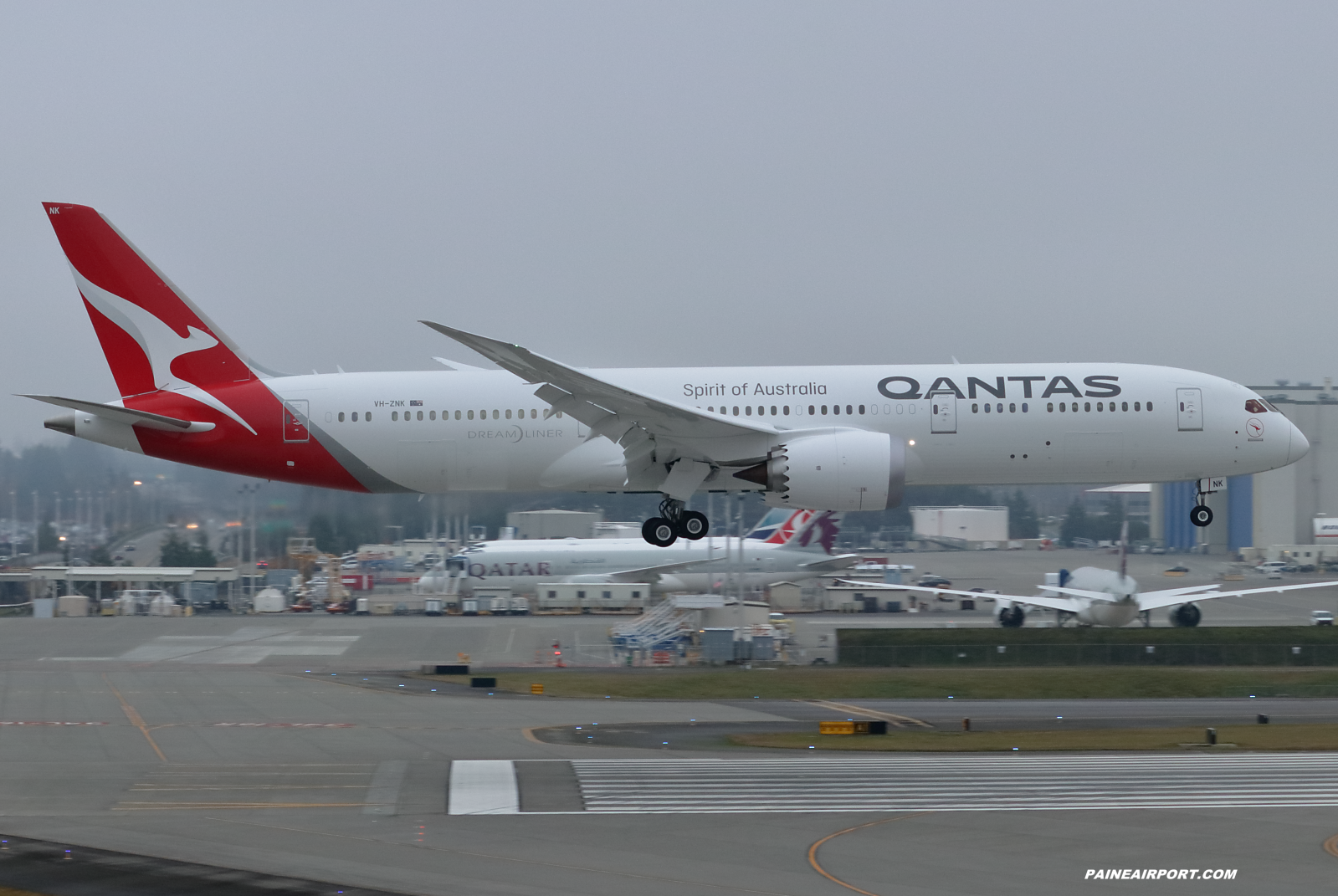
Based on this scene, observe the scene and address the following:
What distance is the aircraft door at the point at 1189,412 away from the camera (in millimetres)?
34875

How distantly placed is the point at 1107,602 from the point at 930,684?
49.1 ft

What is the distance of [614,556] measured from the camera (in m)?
73.0

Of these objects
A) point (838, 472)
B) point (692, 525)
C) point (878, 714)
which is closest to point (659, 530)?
point (692, 525)

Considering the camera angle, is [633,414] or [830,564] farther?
[830,564]

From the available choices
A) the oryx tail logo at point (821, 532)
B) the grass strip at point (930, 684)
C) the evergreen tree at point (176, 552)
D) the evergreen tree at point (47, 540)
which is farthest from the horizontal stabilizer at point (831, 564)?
the evergreen tree at point (47, 540)

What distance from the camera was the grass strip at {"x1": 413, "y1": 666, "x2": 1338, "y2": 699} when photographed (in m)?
42.3

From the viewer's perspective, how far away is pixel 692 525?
35000 millimetres

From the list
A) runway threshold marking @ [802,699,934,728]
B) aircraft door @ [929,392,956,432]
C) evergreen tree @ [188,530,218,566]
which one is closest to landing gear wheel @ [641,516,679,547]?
aircraft door @ [929,392,956,432]

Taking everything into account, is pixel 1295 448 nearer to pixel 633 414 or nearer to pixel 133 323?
pixel 633 414

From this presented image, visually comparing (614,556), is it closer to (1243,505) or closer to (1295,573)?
(1295,573)

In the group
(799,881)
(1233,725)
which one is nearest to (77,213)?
(799,881)

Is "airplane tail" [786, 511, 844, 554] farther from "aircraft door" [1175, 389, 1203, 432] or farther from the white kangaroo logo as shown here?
the white kangaroo logo

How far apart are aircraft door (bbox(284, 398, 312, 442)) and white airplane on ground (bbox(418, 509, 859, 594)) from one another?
1512 inches

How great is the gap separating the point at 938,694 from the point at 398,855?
25.9 m
